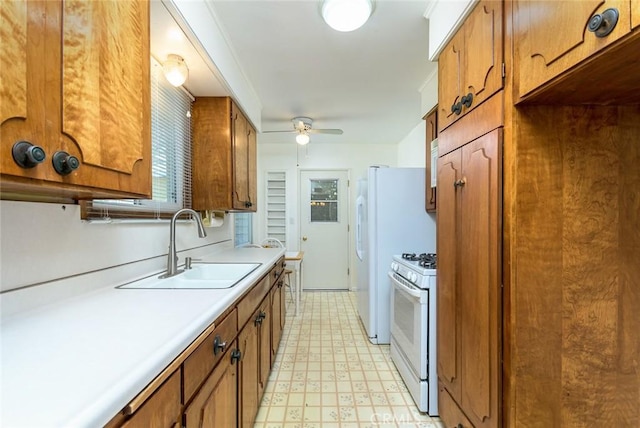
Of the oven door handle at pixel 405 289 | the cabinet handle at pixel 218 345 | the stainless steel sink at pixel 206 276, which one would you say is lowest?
the oven door handle at pixel 405 289

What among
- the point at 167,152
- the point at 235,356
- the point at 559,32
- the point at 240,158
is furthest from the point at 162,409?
the point at 240,158

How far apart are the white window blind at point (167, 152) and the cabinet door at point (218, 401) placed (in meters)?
0.88

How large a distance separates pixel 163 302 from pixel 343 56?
79.0 inches

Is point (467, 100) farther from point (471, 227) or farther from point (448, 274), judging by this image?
point (448, 274)

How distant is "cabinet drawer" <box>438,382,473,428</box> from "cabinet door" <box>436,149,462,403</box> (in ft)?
0.17

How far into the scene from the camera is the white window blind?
5.43 ft

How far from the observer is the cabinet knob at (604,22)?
27.1 inches

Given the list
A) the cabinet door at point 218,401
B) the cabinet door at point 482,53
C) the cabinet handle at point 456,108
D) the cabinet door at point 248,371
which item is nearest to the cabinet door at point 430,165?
the cabinet handle at point 456,108

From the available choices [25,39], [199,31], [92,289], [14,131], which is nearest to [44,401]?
[14,131]

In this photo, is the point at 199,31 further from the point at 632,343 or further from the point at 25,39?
the point at 632,343

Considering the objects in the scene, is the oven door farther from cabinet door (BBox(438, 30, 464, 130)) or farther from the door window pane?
the door window pane

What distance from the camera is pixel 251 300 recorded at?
1465 millimetres

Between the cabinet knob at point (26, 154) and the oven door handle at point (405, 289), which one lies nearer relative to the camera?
the cabinet knob at point (26, 154)

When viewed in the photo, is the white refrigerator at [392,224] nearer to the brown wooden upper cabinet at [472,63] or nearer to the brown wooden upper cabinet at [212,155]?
the brown wooden upper cabinet at [472,63]
